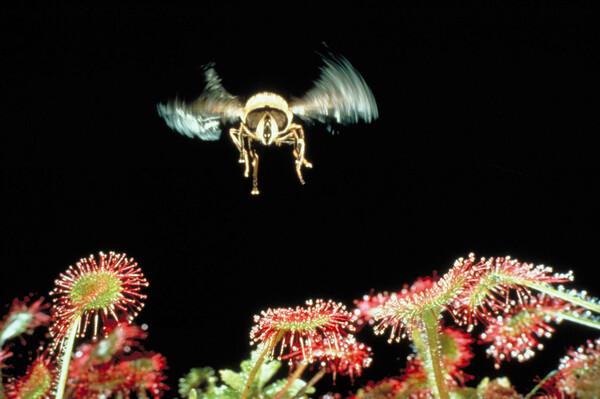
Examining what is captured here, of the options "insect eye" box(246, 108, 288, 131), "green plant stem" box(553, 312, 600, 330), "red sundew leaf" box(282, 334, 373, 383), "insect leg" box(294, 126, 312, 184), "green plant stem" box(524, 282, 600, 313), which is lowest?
"green plant stem" box(553, 312, 600, 330)

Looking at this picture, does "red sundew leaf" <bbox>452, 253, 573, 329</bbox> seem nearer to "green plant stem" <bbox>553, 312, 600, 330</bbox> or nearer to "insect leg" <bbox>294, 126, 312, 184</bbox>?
"green plant stem" <bbox>553, 312, 600, 330</bbox>

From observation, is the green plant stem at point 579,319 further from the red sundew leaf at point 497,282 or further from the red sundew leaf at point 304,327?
the red sundew leaf at point 304,327

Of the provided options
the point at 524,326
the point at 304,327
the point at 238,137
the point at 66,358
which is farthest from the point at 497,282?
the point at 238,137

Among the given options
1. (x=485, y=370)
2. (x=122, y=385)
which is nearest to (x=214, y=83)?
(x=122, y=385)

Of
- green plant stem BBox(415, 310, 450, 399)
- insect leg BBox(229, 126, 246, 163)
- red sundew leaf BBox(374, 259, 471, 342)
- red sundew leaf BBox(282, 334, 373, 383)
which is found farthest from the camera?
insect leg BBox(229, 126, 246, 163)

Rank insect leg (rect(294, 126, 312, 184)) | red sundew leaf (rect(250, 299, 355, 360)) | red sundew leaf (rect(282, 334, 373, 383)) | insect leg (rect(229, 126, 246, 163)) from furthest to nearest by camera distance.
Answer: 1. insect leg (rect(229, 126, 246, 163))
2. insect leg (rect(294, 126, 312, 184))
3. red sundew leaf (rect(282, 334, 373, 383))
4. red sundew leaf (rect(250, 299, 355, 360))

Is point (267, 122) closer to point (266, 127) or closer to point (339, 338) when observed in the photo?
point (266, 127)

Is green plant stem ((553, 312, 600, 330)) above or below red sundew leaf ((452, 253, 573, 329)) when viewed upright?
below

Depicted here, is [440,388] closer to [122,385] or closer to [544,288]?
[544,288]

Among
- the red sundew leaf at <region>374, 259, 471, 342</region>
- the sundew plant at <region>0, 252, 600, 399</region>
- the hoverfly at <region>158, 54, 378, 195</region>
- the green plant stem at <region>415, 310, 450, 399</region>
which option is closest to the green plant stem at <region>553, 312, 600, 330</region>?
the sundew plant at <region>0, 252, 600, 399</region>
